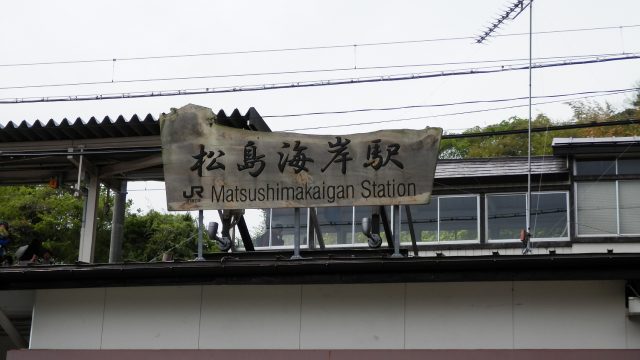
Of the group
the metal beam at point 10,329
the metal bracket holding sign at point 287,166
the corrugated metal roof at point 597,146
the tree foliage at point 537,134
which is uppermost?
the tree foliage at point 537,134

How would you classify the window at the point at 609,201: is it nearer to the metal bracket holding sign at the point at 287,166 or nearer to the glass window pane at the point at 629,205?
the glass window pane at the point at 629,205

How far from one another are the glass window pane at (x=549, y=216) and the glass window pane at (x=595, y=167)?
0.85 meters

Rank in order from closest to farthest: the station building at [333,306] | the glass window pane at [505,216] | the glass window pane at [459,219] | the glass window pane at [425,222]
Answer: the station building at [333,306] < the glass window pane at [505,216] < the glass window pane at [459,219] < the glass window pane at [425,222]

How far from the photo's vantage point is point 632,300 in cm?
1038

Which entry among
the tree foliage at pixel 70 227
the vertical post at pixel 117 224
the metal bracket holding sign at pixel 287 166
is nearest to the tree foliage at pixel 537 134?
the tree foliage at pixel 70 227

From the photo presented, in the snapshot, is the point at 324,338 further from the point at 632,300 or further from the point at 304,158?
the point at 632,300

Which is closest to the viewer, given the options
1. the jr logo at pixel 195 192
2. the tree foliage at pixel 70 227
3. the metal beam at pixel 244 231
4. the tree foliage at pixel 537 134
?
the jr logo at pixel 195 192

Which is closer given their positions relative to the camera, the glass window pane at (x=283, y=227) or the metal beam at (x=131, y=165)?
the metal beam at (x=131, y=165)

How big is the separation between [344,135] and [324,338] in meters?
2.95

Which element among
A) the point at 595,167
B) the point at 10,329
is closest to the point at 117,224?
the point at 10,329

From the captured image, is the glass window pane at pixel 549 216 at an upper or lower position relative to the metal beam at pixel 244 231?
upper

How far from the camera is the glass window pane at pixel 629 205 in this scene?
22391 mm

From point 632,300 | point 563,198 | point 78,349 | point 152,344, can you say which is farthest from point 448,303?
point 563,198

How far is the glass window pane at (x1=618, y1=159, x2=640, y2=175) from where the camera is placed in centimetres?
2250
